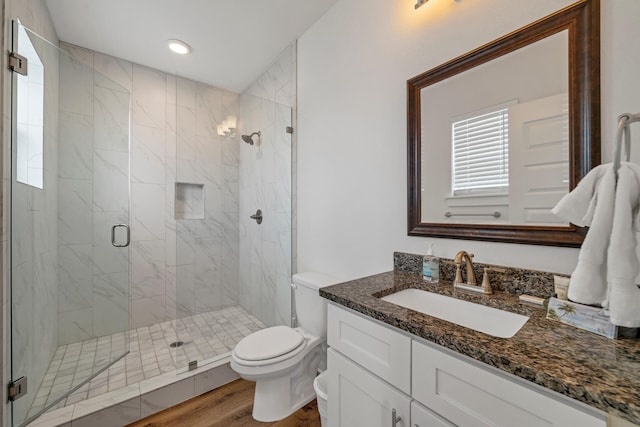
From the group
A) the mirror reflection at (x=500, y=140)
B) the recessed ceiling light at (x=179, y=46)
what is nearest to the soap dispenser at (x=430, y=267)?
the mirror reflection at (x=500, y=140)

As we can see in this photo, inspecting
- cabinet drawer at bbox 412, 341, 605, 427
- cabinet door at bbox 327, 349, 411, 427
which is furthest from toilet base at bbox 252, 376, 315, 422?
cabinet drawer at bbox 412, 341, 605, 427

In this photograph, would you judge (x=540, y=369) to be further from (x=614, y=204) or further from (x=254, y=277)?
(x=254, y=277)

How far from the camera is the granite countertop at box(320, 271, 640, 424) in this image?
17.8 inches

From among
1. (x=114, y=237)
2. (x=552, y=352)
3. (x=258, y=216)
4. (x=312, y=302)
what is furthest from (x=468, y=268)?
(x=114, y=237)

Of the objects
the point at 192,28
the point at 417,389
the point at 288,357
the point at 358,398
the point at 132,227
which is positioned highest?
the point at 192,28

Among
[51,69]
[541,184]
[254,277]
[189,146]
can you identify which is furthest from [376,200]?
[51,69]

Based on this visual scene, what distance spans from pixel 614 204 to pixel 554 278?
338 millimetres

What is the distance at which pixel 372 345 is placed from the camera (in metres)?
0.87

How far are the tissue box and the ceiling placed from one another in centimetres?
209

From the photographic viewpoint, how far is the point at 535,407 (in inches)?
20.9

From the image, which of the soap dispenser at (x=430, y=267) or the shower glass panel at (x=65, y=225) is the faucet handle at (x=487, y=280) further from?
the shower glass panel at (x=65, y=225)

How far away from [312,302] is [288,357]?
339mm

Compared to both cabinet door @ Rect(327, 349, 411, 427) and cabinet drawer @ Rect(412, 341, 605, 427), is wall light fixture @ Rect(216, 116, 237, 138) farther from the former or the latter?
cabinet drawer @ Rect(412, 341, 605, 427)

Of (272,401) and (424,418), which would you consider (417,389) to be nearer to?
(424,418)
